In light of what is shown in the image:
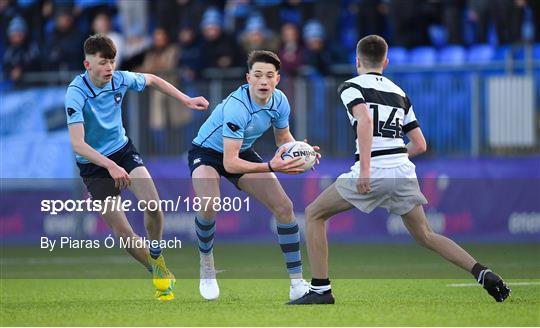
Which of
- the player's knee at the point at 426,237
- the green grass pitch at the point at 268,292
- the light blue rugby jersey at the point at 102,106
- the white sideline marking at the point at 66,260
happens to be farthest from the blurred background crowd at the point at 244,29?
the player's knee at the point at 426,237

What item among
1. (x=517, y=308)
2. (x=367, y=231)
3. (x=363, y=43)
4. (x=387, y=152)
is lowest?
(x=367, y=231)

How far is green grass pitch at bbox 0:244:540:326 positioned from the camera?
8961 millimetres

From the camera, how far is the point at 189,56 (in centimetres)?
2097

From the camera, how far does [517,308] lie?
9.34 m

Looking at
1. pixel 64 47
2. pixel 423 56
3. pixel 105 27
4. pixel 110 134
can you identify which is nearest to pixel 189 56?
pixel 105 27

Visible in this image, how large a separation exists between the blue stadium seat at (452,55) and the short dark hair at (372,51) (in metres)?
10.3

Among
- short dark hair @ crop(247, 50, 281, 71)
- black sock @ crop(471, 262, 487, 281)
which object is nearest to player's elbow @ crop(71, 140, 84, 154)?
short dark hair @ crop(247, 50, 281, 71)

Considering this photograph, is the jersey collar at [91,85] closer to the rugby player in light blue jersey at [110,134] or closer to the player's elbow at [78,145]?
the rugby player in light blue jersey at [110,134]

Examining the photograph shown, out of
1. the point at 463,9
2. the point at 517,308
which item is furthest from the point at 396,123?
the point at 463,9

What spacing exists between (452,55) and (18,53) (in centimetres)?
812

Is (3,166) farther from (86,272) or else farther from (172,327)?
(172,327)

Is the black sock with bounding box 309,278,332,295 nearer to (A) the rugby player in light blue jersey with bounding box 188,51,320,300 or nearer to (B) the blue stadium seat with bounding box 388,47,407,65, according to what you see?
(A) the rugby player in light blue jersey with bounding box 188,51,320,300

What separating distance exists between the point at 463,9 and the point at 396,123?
36.4 feet

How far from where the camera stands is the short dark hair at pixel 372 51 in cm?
967
